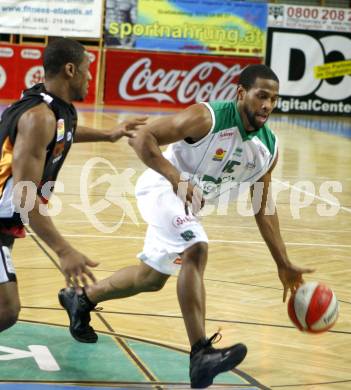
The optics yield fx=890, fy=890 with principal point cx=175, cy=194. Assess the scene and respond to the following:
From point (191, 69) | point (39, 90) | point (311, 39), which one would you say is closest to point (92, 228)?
point (39, 90)

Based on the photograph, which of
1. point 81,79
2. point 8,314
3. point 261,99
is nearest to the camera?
point 8,314

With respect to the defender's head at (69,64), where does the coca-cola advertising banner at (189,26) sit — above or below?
below

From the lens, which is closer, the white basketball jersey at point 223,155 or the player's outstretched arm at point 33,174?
the player's outstretched arm at point 33,174

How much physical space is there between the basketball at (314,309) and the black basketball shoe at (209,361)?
60 cm

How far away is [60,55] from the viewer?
4535 mm

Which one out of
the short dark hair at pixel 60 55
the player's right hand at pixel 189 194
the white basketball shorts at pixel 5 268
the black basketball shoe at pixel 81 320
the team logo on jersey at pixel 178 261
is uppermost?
the short dark hair at pixel 60 55

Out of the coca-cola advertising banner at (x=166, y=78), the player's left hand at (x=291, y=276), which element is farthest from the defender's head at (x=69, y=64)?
the coca-cola advertising banner at (x=166, y=78)

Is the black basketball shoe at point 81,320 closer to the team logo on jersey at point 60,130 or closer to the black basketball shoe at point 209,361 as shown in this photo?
the black basketball shoe at point 209,361

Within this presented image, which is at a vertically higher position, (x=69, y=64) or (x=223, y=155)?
(x=69, y=64)

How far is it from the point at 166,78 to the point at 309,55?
3.94 meters

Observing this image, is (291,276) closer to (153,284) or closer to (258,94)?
(153,284)

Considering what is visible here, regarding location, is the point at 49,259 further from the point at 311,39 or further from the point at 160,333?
the point at 311,39

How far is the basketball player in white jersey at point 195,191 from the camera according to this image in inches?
186

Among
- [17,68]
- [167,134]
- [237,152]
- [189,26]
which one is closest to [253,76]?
[237,152]
